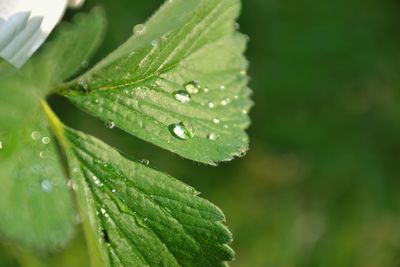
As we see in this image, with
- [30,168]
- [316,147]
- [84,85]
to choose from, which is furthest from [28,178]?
[316,147]

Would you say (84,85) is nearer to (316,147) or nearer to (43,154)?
(43,154)

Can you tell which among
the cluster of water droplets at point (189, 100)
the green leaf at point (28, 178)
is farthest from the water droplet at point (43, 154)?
the cluster of water droplets at point (189, 100)

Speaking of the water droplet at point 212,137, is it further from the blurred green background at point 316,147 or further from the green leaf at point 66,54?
the blurred green background at point 316,147

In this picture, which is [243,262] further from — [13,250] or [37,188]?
[37,188]

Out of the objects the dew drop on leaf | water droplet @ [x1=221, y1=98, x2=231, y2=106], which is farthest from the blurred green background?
the dew drop on leaf

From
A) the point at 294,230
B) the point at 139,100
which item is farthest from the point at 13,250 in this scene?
the point at 294,230

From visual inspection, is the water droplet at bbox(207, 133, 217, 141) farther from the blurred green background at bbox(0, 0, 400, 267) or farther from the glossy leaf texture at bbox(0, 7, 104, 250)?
the blurred green background at bbox(0, 0, 400, 267)
